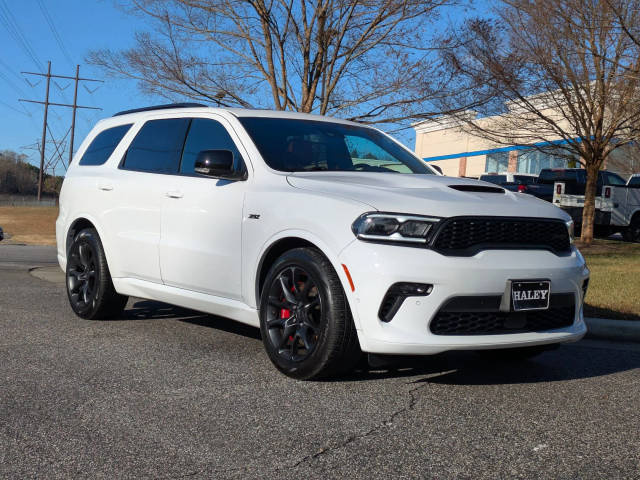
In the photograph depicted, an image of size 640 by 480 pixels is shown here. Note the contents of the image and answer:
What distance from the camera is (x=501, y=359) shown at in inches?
222

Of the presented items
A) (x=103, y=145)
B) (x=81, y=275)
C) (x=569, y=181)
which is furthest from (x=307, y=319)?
(x=569, y=181)

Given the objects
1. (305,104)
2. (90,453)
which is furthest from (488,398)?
(305,104)

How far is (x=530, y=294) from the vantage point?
178 inches

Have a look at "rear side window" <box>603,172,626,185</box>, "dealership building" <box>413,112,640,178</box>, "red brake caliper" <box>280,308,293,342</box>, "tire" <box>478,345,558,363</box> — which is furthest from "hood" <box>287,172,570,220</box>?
→ "dealership building" <box>413,112,640,178</box>

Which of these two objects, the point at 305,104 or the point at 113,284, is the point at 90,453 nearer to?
the point at 113,284

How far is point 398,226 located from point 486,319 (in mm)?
758

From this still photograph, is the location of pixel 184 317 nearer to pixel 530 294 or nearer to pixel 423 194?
pixel 423 194

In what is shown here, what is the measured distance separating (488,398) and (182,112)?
344cm

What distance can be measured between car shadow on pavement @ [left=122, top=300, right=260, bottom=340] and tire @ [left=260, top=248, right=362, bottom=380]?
133 cm

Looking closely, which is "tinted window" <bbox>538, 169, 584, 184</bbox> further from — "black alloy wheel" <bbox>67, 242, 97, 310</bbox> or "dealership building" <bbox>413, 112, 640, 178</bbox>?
"black alloy wheel" <bbox>67, 242, 97, 310</bbox>

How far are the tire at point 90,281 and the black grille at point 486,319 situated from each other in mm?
3394

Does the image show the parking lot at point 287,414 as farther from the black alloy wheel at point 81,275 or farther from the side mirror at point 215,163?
the side mirror at point 215,163

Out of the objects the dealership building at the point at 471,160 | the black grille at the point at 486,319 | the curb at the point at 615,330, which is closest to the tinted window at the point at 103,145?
the black grille at the point at 486,319

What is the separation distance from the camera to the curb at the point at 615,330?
6668mm
